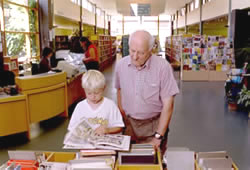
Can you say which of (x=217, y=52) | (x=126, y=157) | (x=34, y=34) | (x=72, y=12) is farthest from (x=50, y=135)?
(x=72, y=12)

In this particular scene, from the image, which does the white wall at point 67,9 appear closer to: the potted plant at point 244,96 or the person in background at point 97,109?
the potted plant at point 244,96

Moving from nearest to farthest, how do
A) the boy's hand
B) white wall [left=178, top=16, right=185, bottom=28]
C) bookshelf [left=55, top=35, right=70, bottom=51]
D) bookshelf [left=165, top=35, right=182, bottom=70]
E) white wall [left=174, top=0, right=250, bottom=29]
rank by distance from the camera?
the boy's hand → white wall [left=174, top=0, right=250, bottom=29] → bookshelf [left=165, top=35, right=182, bottom=70] → bookshelf [left=55, top=35, right=70, bottom=51] → white wall [left=178, top=16, right=185, bottom=28]

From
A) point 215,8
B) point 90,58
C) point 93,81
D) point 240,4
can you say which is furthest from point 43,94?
point 215,8

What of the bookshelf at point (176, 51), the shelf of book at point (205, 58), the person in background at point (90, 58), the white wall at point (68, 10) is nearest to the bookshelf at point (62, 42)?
the white wall at point (68, 10)

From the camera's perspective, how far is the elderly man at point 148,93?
7.11 ft

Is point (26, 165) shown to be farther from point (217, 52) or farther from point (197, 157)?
point (217, 52)

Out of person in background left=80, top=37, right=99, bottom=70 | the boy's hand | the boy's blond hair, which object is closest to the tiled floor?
person in background left=80, top=37, right=99, bottom=70

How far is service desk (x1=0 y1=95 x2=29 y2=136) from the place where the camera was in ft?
13.8

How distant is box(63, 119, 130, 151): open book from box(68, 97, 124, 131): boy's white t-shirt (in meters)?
0.20

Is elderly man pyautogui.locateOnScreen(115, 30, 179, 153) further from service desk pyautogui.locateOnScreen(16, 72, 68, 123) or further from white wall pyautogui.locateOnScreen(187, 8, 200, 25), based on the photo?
white wall pyautogui.locateOnScreen(187, 8, 200, 25)

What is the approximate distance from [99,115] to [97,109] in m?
0.05

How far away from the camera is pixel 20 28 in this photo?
9.49 meters

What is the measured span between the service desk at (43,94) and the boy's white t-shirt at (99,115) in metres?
2.83

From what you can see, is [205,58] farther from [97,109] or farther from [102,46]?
[97,109]
